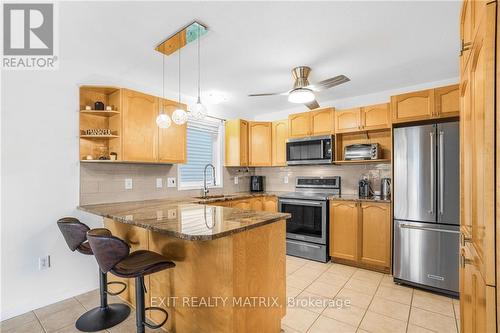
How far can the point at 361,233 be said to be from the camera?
3303 millimetres

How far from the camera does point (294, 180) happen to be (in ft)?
15.0

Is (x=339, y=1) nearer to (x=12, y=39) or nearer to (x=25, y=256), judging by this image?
(x=12, y=39)

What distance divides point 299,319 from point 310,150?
2.45 m

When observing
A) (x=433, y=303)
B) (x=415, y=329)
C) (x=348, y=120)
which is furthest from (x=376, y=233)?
(x=348, y=120)

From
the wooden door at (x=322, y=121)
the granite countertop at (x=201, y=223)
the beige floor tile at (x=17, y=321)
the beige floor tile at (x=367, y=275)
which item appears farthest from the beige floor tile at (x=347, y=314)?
the beige floor tile at (x=17, y=321)

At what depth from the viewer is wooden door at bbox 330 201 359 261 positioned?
3.33m

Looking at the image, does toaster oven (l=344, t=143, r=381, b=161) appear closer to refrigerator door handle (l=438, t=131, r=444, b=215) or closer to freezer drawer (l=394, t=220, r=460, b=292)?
refrigerator door handle (l=438, t=131, r=444, b=215)

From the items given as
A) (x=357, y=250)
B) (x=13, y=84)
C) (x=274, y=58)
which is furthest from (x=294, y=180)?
(x=13, y=84)

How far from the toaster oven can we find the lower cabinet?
67 centimetres

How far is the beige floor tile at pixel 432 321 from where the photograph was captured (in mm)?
2033

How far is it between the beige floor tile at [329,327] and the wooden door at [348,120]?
8.19 feet

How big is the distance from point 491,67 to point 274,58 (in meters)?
2.05

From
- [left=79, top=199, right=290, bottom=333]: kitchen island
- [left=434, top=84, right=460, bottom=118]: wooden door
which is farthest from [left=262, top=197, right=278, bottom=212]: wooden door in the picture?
A: [left=434, top=84, right=460, bottom=118]: wooden door

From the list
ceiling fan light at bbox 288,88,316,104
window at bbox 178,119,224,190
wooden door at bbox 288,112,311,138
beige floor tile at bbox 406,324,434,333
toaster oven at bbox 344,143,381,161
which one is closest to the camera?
beige floor tile at bbox 406,324,434,333
